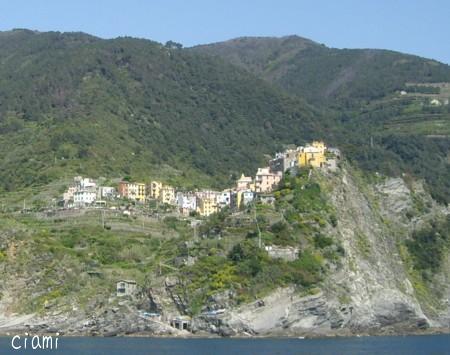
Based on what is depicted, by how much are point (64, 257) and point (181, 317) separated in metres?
15.7

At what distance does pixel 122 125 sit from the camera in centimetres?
17112

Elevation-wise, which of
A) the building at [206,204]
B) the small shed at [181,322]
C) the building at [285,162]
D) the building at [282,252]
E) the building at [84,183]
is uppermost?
the building at [285,162]

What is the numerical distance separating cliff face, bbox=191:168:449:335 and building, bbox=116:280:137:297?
9.22 m

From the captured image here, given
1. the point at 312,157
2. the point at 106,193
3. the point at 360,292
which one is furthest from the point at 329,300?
the point at 106,193

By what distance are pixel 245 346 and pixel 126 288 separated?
63.2ft

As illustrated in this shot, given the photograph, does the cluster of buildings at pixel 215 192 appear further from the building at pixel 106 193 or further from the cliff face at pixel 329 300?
the cliff face at pixel 329 300

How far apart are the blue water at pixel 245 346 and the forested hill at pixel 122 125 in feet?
169

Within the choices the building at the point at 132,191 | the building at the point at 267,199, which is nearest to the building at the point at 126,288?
the building at the point at 267,199

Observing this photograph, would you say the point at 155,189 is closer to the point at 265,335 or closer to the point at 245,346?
the point at 265,335

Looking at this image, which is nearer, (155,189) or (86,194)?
(86,194)

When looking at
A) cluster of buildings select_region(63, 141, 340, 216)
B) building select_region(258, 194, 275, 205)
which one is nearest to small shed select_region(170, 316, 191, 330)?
building select_region(258, 194, 275, 205)

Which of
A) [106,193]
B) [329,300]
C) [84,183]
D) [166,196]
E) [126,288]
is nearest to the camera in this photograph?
[329,300]

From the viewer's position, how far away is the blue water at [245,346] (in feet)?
291

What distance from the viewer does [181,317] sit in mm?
103000
